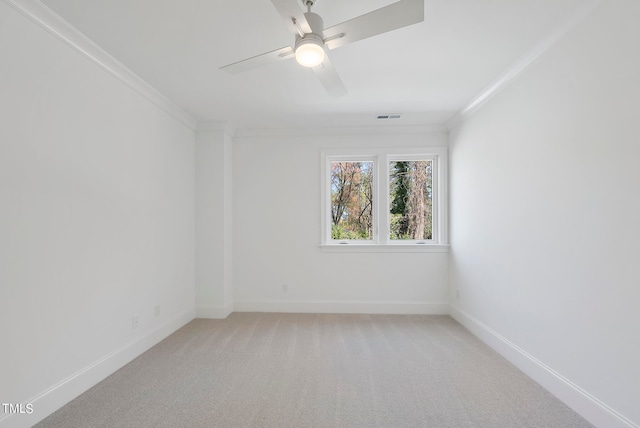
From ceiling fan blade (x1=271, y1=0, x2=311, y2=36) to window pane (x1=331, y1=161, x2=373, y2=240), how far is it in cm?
267

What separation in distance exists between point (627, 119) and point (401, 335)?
8.33ft

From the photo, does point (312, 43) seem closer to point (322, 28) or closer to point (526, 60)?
point (322, 28)

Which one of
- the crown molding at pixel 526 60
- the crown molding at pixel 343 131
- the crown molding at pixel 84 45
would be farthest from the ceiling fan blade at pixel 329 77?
the crown molding at pixel 343 131

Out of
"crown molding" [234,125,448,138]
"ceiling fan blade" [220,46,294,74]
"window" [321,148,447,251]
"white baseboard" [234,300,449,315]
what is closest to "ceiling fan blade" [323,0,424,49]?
"ceiling fan blade" [220,46,294,74]

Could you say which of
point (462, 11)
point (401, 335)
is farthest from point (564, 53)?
point (401, 335)

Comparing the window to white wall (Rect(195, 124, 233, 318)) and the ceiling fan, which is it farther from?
the ceiling fan

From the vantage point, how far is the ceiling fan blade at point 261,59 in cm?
165

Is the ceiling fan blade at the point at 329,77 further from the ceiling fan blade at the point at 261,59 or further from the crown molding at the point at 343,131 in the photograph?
the crown molding at the point at 343,131

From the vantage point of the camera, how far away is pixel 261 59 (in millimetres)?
1706

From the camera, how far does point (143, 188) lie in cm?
281

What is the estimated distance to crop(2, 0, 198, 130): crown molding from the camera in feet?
5.57

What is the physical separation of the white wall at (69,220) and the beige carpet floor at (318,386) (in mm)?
308

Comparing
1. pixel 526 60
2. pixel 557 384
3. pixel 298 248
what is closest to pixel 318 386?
pixel 557 384

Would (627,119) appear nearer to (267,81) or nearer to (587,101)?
(587,101)
